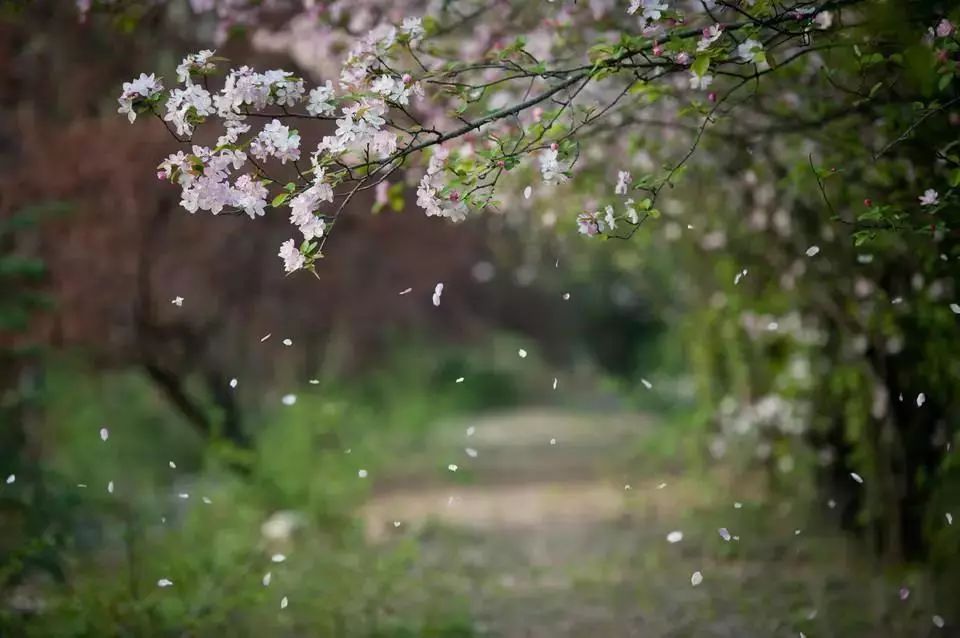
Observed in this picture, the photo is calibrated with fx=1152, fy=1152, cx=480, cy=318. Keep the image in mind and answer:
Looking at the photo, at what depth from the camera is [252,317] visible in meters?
9.45

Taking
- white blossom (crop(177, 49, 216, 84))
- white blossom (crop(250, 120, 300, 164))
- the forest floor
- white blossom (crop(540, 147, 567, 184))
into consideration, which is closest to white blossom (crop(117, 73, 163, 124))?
white blossom (crop(177, 49, 216, 84))

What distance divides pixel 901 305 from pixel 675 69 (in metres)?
2.88

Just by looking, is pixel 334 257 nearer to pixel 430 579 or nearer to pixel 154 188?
pixel 154 188

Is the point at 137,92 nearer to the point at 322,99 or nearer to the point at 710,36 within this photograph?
the point at 322,99

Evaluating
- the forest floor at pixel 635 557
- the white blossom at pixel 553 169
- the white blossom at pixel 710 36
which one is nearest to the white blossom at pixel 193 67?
the white blossom at pixel 553 169

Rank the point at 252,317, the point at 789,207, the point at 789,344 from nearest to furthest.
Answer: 1. the point at 789,207
2. the point at 789,344
3. the point at 252,317

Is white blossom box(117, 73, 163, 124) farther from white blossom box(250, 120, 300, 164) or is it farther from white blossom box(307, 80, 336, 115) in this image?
white blossom box(307, 80, 336, 115)

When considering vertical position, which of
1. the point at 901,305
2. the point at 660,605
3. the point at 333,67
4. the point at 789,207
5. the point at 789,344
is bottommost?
the point at 660,605

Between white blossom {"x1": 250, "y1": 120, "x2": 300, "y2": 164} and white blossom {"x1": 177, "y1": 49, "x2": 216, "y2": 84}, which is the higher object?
white blossom {"x1": 177, "y1": 49, "x2": 216, "y2": 84}

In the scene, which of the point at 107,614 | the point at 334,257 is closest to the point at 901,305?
the point at 107,614

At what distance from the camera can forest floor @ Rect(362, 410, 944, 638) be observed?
5.36 m

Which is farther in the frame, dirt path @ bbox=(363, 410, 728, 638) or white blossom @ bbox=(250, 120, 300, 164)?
dirt path @ bbox=(363, 410, 728, 638)

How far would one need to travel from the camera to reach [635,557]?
7.07m

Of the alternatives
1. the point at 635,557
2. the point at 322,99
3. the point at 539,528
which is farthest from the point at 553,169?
the point at 539,528
